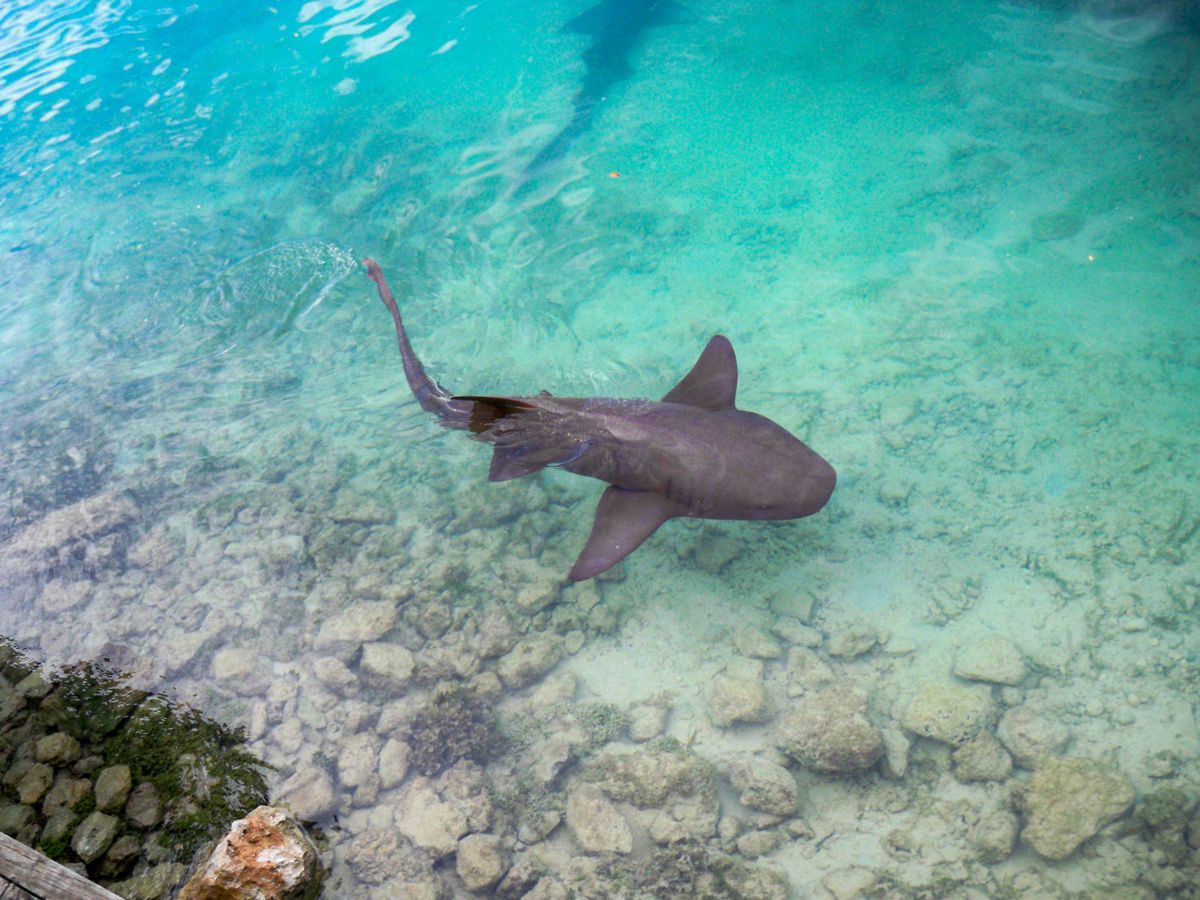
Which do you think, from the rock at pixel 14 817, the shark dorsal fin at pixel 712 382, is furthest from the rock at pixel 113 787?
the shark dorsal fin at pixel 712 382

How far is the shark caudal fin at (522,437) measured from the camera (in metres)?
4.89

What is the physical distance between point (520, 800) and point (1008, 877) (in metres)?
2.84

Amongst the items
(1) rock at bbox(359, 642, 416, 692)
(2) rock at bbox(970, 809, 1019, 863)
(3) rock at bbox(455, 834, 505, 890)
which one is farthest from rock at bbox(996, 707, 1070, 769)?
(1) rock at bbox(359, 642, 416, 692)

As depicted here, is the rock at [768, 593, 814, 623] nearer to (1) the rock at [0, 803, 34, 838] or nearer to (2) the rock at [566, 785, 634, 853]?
(2) the rock at [566, 785, 634, 853]

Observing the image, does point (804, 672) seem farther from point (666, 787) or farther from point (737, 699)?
point (666, 787)

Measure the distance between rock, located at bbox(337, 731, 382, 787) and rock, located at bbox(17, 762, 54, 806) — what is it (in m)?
1.58

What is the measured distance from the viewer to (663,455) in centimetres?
469

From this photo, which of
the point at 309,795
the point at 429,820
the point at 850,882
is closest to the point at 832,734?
the point at 850,882

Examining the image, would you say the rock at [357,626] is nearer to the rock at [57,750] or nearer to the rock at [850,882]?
the rock at [57,750]

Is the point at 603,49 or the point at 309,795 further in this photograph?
the point at 603,49

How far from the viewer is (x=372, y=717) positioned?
4551 mm

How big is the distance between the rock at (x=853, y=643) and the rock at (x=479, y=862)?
2.60m

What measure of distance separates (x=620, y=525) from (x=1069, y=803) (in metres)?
3.12

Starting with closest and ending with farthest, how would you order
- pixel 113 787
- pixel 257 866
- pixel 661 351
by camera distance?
pixel 257 866 → pixel 113 787 → pixel 661 351
